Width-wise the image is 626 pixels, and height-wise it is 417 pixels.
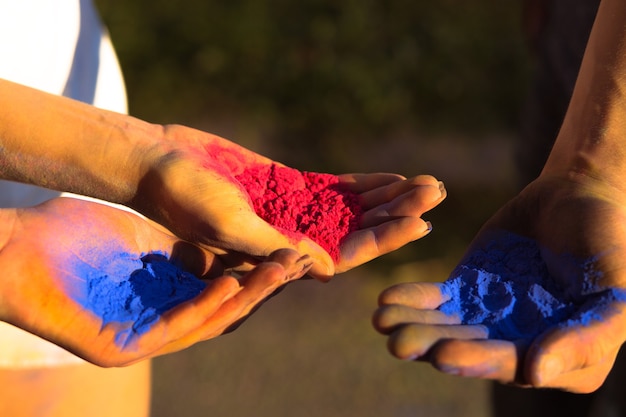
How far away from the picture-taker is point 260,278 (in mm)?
1325

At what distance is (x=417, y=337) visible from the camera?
1.23 metres

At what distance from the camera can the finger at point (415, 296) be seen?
1.32 meters

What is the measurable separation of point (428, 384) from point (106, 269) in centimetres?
187

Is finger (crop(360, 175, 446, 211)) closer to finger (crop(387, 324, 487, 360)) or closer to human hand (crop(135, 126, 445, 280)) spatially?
human hand (crop(135, 126, 445, 280))

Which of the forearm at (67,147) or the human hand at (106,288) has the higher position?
the forearm at (67,147)

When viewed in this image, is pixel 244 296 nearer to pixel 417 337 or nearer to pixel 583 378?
pixel 417 337

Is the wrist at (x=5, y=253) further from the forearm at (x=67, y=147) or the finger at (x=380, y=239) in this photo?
the finger at (x=380, y=239)

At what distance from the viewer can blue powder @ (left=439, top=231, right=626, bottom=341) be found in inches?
51.4

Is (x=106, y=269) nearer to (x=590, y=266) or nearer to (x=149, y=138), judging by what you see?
(x=149, y=138)

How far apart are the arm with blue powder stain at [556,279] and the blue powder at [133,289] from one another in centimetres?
44

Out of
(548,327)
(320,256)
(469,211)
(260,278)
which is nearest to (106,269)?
(260,278)

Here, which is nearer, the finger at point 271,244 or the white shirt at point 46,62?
the finger at point 271,244

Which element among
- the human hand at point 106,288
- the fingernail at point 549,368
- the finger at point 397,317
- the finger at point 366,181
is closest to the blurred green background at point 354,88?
the finger at point 366,181

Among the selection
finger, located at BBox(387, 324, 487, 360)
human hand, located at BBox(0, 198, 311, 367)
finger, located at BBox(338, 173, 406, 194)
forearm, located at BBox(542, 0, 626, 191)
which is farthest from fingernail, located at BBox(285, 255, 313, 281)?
forearm, located at BBox(542, 0, 626, 191)
